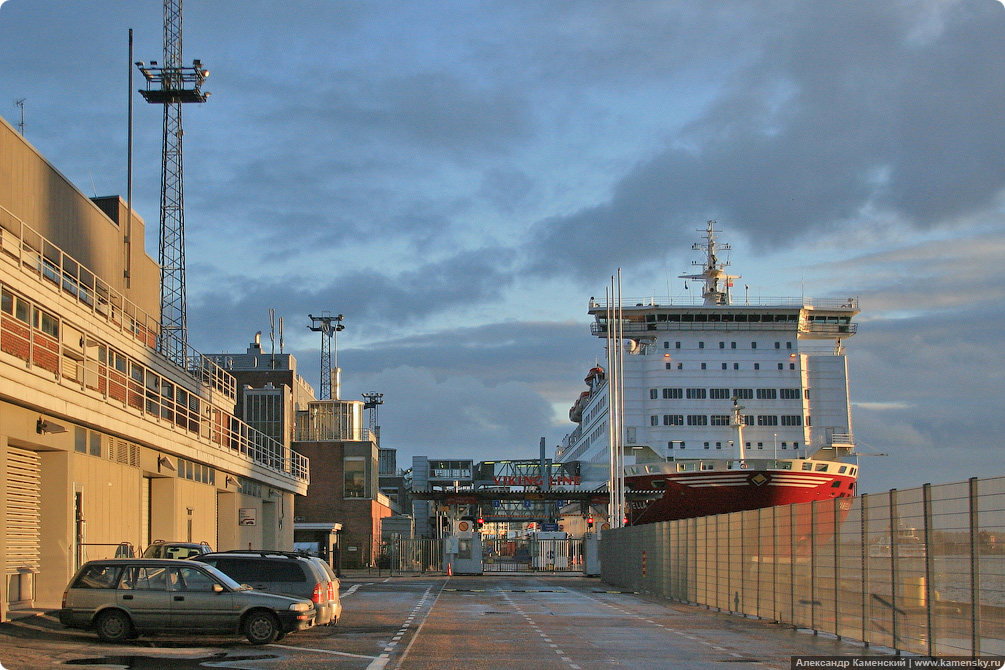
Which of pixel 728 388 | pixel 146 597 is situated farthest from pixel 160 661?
pixel 728 388

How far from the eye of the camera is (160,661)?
16.2 m

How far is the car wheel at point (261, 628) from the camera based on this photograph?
1872 cm

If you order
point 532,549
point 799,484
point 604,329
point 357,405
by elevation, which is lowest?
point 532,549

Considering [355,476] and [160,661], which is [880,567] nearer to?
[160,661]

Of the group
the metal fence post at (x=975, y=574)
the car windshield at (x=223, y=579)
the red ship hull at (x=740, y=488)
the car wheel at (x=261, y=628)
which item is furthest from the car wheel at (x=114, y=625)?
the red ship hull at (x=740, y=488)

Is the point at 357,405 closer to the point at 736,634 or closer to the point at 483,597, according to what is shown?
the point at 483,597

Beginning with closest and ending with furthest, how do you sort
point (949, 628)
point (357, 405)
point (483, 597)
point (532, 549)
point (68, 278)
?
1. point (949, 628)
2. point (68, 278)
3. point (483, 597)
4. point (532, 549)
5. point (357, 405)

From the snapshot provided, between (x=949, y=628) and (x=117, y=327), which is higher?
(x=117, y=327)

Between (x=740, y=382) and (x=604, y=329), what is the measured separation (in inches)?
448

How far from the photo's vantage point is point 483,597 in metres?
35.5

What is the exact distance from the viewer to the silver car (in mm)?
18422

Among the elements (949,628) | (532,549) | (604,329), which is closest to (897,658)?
(949,628)

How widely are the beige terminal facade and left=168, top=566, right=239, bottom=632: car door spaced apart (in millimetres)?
3619

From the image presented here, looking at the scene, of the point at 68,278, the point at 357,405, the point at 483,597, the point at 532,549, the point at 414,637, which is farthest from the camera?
the point at 357,405
